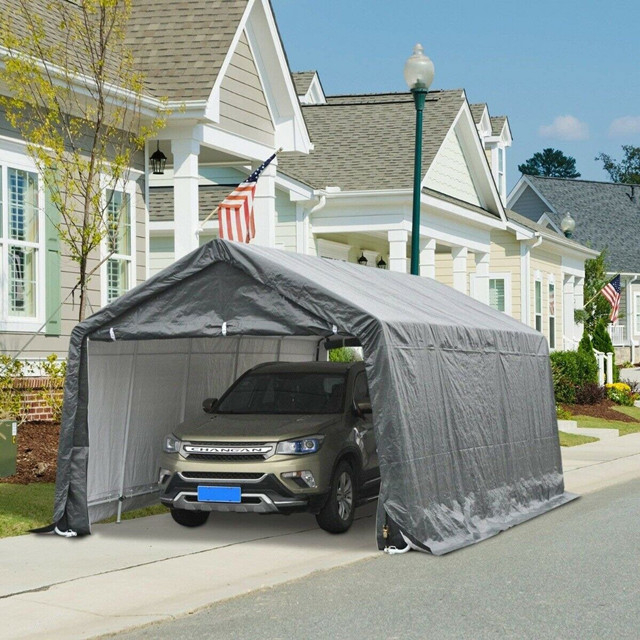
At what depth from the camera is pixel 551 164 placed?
422 ft

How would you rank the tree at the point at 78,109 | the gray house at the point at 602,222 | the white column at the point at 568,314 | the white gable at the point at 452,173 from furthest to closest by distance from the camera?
the gray house at the point at 602,222 < the white column at the point at 568,314 < the white gable at the point at 452,173 < the tree at the point at 78,109

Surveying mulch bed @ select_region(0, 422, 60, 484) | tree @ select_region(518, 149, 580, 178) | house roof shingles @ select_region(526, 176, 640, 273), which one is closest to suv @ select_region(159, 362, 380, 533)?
mulch bed @ select_region(0, 422, 60, 484)

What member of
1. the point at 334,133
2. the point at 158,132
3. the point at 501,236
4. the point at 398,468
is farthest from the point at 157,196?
the point at 398,468

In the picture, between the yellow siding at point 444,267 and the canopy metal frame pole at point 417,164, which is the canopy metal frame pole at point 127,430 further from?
the yellow siding at point 444,267

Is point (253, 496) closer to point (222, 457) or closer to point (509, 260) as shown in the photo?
point (222, 457)

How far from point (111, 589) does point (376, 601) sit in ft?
6.62

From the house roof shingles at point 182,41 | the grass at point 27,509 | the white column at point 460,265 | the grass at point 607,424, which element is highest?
the house roof shingles at point 182,41

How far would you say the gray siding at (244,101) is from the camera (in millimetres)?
19453

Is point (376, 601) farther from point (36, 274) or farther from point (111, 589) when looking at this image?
point (36, 274)

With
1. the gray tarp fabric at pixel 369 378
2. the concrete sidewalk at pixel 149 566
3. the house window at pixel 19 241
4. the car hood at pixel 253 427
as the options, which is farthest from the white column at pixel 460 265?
the car hood at pixel 253 427

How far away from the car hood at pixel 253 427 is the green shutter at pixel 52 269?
194 inches

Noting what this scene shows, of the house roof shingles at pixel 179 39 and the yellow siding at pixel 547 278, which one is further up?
the house roof shingles at pixel 179 39

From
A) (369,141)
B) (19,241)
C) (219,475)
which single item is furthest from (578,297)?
(219,475)

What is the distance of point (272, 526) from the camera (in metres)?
Answer: 12.6
